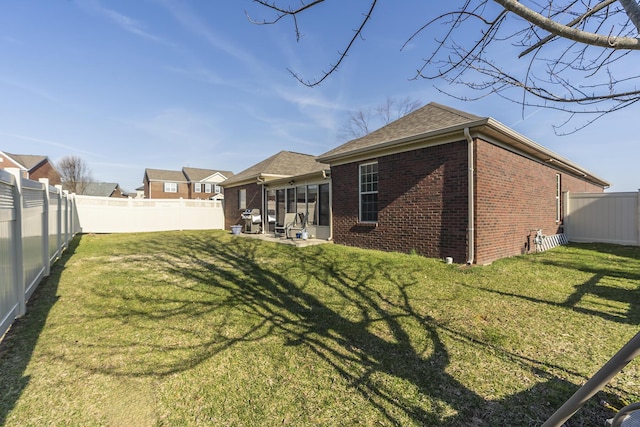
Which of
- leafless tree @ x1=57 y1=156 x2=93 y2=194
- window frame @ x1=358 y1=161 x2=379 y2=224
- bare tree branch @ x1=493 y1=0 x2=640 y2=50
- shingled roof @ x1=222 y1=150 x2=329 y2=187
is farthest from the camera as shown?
leafless tree @ x1=57 y1=156 x2=93 y2=194

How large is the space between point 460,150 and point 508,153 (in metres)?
2.27

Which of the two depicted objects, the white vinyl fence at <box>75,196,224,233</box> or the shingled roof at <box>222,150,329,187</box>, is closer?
the shingled roof at <box>222,150,329,187</box>

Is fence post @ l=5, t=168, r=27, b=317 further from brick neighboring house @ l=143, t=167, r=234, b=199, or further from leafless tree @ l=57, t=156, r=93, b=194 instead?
leafless tree @ l=57, t=156, r=93, b=194

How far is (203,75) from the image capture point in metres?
12.2

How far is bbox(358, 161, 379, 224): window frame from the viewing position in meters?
9.18

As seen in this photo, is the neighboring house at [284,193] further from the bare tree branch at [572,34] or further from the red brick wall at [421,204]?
the bare tree branch at [572,34]

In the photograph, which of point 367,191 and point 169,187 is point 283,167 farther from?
point 169,187

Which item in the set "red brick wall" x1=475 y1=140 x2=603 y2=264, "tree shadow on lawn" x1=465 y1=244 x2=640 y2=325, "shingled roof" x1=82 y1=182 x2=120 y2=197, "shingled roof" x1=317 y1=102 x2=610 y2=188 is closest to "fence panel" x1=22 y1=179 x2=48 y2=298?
"tree shadow on lawn" x1=465 y1=244 x2=640 y2=325

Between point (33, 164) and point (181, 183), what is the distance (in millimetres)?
16302

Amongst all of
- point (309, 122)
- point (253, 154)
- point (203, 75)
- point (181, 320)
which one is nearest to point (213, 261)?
point (181, 320)

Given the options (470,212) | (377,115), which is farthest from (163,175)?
(470,212)

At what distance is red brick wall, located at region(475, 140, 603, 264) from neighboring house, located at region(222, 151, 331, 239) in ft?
18.0

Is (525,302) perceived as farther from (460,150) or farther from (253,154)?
(253,154)

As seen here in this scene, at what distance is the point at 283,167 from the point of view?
631 inches
